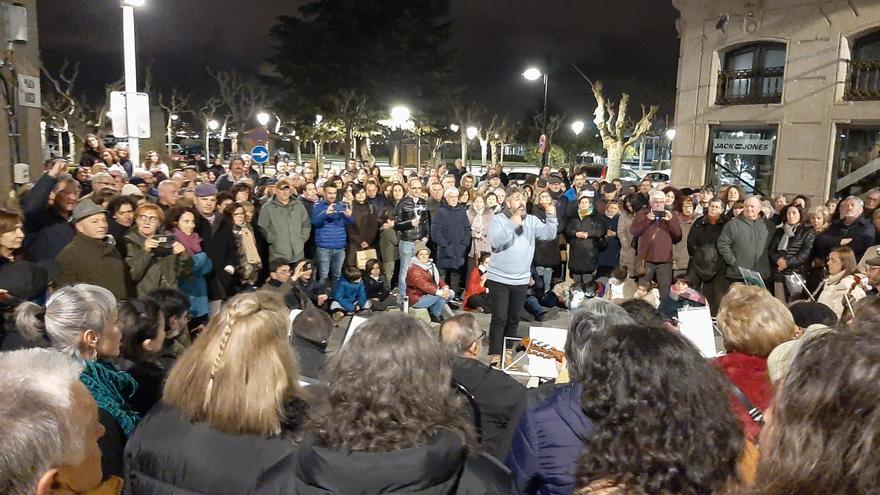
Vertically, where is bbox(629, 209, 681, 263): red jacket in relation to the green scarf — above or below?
above

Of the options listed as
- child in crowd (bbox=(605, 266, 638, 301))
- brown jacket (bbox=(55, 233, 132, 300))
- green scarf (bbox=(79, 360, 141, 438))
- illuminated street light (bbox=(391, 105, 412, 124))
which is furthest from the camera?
illuminated street light (bbox=(391, 105, 412, 124))

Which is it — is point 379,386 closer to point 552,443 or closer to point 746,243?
point 552,443

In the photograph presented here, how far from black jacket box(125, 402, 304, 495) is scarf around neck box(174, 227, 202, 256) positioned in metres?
4.34

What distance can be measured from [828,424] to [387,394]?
1230 millimetres

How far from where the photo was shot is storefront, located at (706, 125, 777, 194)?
18000mm

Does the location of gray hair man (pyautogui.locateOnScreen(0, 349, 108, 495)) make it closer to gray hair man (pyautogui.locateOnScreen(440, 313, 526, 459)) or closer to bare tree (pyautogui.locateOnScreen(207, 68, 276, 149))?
gray hair man (pyautogui.locateOnScreen(440, 313, 526, 459))

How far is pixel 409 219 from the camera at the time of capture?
398 inches

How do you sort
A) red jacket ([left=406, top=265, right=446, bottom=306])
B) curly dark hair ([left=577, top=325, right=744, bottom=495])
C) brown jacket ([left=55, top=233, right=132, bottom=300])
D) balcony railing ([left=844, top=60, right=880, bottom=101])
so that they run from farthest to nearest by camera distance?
balcony railing ([left=844, top=60, right=880, bottom=101]) → red jacket ([left=406, top=265, right=446, bottom=306]) → brown jacket ([left=55, top=233, right=132, bottom=300]) → curly dark hair ([left=577, top=325, right=744, bottom=495])

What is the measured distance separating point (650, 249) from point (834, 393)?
24.5ft

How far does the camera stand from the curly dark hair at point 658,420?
1.73 meters

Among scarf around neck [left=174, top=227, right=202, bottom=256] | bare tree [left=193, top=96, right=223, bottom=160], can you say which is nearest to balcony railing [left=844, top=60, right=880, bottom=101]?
scarf around neck [left=174, top=227, right=202, bottom=256]

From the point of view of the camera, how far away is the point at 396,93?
31906mm

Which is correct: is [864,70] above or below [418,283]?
above

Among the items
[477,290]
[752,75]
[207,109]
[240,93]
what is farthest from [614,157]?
[207,109]
